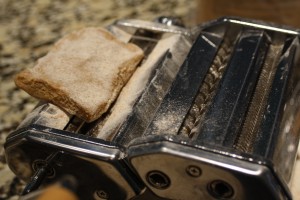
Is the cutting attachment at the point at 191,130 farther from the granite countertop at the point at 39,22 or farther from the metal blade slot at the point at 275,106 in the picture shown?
the granite countertop at the point at 39,22

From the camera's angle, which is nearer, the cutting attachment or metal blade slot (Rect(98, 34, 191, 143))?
the cutting attachment

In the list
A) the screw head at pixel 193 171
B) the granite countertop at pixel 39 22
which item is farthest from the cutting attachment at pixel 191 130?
the granite countertop at pixel 39 22

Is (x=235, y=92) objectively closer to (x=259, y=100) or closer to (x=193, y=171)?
(x=259, y=100)

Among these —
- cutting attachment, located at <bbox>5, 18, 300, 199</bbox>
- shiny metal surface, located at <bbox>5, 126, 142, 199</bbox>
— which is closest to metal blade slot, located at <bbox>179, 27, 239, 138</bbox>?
cutting attachment, located at <bbox>5, 18, 300, 199</bbox>

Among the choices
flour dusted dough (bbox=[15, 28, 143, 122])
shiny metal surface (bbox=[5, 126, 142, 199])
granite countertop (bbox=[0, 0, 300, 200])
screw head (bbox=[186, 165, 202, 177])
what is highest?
granite countertop (bbox=[0, 0, 300, 200])

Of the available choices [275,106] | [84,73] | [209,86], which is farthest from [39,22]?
[275,106]

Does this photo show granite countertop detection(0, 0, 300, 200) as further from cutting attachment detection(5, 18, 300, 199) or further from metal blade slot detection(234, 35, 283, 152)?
metal blade slot detection(234, 35, 283, 152)
